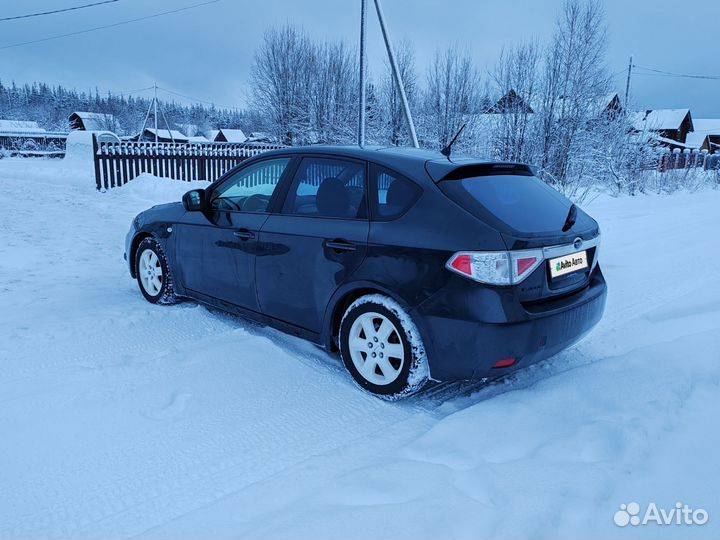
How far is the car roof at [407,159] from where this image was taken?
3117 mm

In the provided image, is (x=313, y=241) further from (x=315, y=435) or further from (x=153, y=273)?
(x=153, y=273)

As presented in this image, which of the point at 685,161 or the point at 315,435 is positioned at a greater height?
the point at 685,161

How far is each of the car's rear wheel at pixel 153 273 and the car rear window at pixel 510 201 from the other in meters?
2.95

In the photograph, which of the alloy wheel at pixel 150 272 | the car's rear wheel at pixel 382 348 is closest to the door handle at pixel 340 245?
the car's rear wheel at pixel 382 348

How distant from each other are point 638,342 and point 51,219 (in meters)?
9.73

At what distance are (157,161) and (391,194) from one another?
1390 cm

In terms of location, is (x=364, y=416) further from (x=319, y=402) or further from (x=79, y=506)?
(x=79, y=506)

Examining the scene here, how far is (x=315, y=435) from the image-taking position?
9.18 feet

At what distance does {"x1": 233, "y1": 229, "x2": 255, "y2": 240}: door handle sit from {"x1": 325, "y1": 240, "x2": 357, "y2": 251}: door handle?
81 cm

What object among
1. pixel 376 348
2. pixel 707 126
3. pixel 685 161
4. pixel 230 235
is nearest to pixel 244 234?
pixel 230 235

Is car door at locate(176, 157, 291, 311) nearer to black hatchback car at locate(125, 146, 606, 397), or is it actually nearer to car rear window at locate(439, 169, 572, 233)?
black hatchback car at locate(125, 146, 606, 397)

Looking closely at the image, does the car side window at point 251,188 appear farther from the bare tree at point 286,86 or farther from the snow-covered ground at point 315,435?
the bare tree at point 286,86

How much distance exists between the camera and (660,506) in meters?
2.04

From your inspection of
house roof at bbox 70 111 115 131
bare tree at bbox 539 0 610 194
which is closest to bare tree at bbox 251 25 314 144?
bare tree at bbox 539 0 610 194
